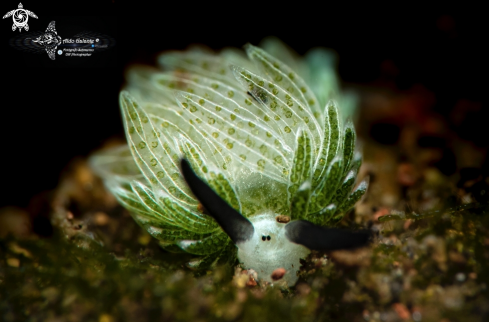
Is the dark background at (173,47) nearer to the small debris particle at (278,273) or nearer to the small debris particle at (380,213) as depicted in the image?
the small debris particle at (380,213)

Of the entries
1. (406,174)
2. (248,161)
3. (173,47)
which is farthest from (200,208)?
(173,47)

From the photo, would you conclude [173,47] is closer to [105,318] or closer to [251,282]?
[251,282]

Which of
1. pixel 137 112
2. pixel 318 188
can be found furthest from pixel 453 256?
pixel 137 112

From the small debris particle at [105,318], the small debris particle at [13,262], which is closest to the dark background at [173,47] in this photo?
the small debris particle at [13,262]

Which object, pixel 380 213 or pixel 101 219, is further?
pixel 101 219

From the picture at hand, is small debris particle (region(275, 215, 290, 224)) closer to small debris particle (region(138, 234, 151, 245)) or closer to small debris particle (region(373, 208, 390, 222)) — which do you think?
small debris particle (region(373, 208, 390, 222))

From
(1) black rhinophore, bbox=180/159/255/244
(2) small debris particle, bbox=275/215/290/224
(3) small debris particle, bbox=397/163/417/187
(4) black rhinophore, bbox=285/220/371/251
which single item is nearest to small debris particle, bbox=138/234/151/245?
(1) black rhinophore, bbox=180/159/255/244

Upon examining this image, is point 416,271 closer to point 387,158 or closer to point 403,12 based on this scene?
point 387,158

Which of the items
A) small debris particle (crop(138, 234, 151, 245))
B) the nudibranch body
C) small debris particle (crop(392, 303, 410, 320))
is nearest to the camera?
small debris particle (crop(392, 303, 410, 320))
